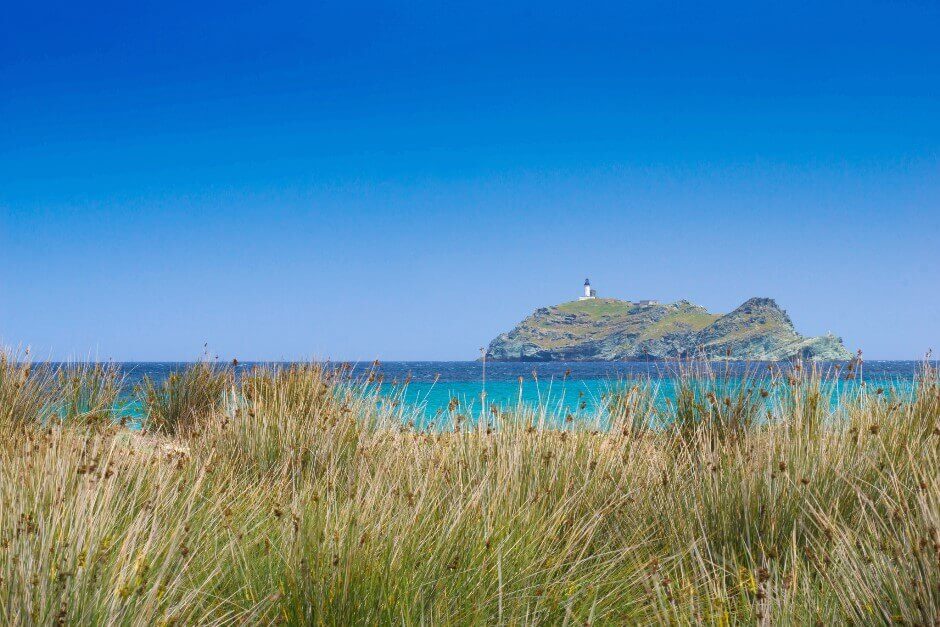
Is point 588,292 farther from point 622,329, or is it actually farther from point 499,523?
point 499,523

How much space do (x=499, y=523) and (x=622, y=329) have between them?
98.8 meters

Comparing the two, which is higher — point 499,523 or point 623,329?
point 623,329

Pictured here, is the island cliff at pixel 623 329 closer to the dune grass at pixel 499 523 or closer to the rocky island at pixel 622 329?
the rocky island at pixel 622 329

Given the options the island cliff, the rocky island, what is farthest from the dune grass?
the rocky island

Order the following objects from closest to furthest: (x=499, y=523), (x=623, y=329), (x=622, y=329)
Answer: (x=499, y=523) → (x=623, y=329) → (x=622, y=329)

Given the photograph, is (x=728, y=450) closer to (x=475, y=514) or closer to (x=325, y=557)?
(x=475, y=514)

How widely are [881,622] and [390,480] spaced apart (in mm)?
2492

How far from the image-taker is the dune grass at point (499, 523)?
7.52 ft

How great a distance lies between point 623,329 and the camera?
99.2 metres

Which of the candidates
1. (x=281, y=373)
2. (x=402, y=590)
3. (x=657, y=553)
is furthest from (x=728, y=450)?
(x=281, y=373)

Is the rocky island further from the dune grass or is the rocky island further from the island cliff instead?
the dune grass

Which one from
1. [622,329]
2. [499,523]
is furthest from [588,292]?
[499,523]

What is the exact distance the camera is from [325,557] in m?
2.54

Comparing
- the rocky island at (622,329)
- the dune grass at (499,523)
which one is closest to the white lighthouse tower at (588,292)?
the rocky island at (622,329)
